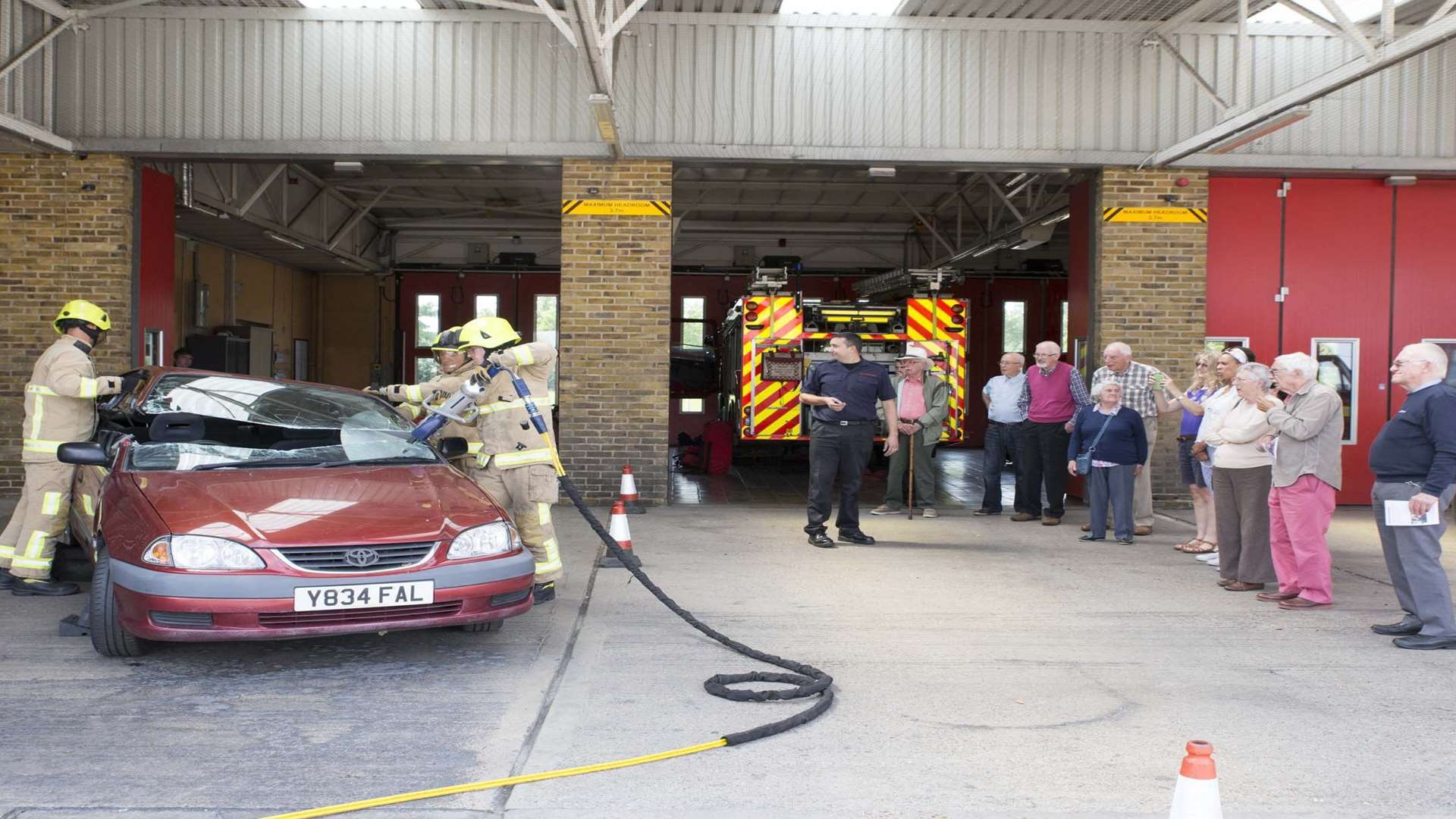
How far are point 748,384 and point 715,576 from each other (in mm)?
6793

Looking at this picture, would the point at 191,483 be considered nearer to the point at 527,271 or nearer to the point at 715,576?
the point at 715,576

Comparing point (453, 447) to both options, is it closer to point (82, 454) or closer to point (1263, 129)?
point (82, 454)

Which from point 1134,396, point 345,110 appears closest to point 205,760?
point 1134,396

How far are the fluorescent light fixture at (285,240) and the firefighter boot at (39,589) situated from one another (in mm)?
11994

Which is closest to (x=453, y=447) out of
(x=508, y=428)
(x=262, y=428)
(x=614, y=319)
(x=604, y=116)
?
(x=508, y=428)

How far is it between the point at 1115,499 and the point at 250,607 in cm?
727

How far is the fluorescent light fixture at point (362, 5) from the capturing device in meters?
11.6

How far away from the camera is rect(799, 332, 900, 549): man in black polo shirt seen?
9.42 meters

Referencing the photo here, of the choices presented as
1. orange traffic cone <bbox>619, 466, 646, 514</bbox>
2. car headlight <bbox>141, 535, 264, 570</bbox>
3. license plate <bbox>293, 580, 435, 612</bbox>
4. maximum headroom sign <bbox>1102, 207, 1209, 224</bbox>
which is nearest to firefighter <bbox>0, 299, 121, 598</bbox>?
car headlight <bbox>141, 535, 264, 570</bbox>

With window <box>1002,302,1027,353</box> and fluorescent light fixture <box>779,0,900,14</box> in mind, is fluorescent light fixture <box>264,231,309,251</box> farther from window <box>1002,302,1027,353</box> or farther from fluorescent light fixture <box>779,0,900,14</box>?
window <box>1002,302,1027,353</box>

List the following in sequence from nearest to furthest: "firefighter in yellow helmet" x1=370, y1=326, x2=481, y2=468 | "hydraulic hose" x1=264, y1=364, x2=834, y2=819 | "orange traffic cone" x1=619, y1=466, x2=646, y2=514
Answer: "hydraulic hose" x1=264, y1=364, x2=834, y2=819
"firefighter in yellow helmet" x1=370, y1=326, x2=481, y2=468
"orange traffic cone" x1=619, y1=466, x2=646, y2=514

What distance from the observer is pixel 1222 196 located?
12.4 m

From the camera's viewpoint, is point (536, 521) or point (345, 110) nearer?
point (536, 521)

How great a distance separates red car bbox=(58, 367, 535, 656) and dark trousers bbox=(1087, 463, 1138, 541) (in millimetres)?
5727
